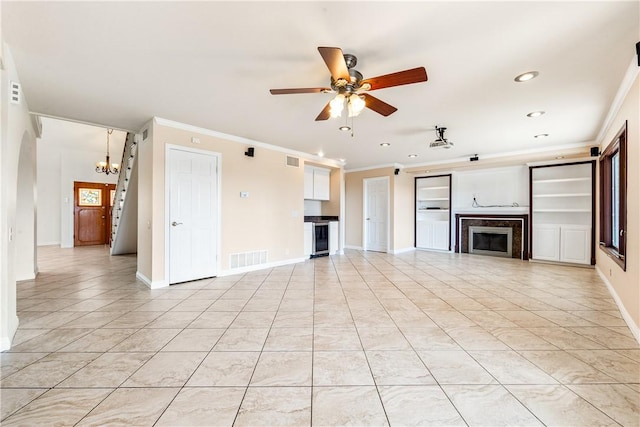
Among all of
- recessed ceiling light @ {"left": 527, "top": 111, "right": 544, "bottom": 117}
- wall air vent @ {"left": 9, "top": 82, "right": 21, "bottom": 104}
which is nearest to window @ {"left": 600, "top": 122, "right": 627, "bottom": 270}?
recessed ceiling light @ {"left": 527, "top": 111, "right": 544, "bottom": 117}

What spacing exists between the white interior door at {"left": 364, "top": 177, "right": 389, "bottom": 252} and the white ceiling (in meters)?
3.70

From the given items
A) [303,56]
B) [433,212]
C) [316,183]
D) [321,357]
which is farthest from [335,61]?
[433,212]

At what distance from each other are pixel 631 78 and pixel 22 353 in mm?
5913

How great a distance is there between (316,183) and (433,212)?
3.50 meters

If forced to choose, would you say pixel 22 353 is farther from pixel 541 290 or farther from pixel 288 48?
pixel 541 290

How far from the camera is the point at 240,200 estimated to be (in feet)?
16.7

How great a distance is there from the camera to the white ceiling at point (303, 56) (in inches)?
74.3

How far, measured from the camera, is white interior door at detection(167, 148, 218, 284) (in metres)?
4.26

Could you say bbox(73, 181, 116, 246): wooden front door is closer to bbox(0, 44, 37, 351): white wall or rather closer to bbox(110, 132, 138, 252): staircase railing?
bbox(110, 132, 138, 252): staircase railing

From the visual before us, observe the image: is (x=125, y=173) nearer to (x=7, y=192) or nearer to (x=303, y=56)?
(x=7, y=192)

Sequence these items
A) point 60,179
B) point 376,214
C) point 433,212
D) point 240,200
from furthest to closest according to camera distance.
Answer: point 60,179, point 433,212, point 376,214, point 240,200

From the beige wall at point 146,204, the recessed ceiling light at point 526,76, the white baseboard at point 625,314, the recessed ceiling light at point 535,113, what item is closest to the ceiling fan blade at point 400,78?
the recessed ceiling light at point 526,76

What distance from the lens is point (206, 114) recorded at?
3.87m

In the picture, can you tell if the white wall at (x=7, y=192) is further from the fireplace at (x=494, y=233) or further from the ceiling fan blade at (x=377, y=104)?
the fireplace at (x=494, y=233)
